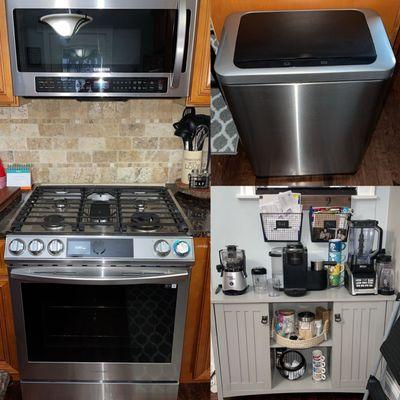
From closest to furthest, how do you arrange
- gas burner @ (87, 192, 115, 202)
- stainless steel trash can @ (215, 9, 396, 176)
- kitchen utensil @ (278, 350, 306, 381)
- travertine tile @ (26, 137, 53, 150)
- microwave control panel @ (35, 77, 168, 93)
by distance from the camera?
stainless steel trash can @ (215, 9, 396, 176), microwave control panel @ (35, 77, 168, 93), kitchen utensil @ (278, 350, 306, 381), gas burner @ (87, 192, 115, 202), travertine tile @ (26, 137, 53, 150)

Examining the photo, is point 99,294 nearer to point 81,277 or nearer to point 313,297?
point 81,277

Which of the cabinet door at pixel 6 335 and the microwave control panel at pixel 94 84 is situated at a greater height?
the microwave control panel at pixel 94 84

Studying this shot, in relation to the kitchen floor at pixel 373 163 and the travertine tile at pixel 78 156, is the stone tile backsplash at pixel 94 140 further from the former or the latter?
the kitchen floor at pixel 373 163

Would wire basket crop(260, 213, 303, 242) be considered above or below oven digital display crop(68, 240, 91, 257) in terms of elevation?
above

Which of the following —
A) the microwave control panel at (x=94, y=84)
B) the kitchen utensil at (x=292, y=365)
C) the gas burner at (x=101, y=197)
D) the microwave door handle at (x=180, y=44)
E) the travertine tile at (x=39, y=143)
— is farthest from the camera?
the travertine tile at (x=39, y=143)

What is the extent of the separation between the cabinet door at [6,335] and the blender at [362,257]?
3.90ft

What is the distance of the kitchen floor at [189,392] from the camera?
76.4 inches

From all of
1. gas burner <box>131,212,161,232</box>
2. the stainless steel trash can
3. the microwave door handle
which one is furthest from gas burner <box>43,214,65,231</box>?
the stainless steel trash can

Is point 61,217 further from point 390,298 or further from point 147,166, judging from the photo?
point 390,298

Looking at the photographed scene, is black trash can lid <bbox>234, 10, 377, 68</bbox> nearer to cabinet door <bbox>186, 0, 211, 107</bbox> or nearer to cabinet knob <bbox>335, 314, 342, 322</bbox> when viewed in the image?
cabinet door <bbox>186, 0, 211, 107</bbox>

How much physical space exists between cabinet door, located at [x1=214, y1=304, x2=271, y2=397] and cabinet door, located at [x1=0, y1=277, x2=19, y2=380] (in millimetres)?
756

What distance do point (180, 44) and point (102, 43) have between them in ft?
0.90

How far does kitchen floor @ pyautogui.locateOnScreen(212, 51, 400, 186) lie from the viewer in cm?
144

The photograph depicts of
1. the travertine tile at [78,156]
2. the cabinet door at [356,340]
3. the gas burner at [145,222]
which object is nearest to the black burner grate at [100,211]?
the gas burner at [145,222]
